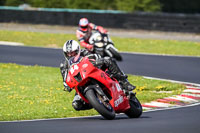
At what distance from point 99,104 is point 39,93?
480 centimetres

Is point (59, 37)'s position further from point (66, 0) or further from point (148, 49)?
point (66, 0)

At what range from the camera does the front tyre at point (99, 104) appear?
9.38 metres

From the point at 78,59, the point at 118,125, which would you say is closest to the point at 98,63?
the point at 78,59

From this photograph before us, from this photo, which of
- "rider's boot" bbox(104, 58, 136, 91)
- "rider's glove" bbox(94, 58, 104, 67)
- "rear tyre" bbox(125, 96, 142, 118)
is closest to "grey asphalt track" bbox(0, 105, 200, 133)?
"rear tyre" bbox(125, 96, 142, 118)

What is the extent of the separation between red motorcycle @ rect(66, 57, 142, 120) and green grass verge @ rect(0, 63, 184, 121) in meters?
1.31

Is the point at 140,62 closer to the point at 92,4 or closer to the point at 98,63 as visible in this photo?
the point at 98,63

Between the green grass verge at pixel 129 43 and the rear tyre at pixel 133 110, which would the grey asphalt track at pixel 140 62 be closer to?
the green grass verge at pixel 129 43

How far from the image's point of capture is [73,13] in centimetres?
3638

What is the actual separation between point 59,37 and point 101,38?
663 inches

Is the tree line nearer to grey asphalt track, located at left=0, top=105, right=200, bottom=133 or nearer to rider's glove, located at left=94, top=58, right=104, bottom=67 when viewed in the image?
grey asphalt track, located at left=0, top=105, right=200, bottom=133

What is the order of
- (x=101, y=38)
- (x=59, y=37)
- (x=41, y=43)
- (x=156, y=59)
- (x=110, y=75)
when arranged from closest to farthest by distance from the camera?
(x=110, y=75)
(x=101, y=38)
(x=156, y=59)
(x=41, y=43)
(x=59, y=37)

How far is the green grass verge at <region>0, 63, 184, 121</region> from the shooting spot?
11.2 m

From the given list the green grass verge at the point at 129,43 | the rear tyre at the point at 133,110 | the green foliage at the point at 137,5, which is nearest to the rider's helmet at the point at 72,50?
the rear tyre at the point at 133,110

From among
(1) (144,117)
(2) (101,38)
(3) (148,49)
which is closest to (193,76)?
(2) (101,38)
